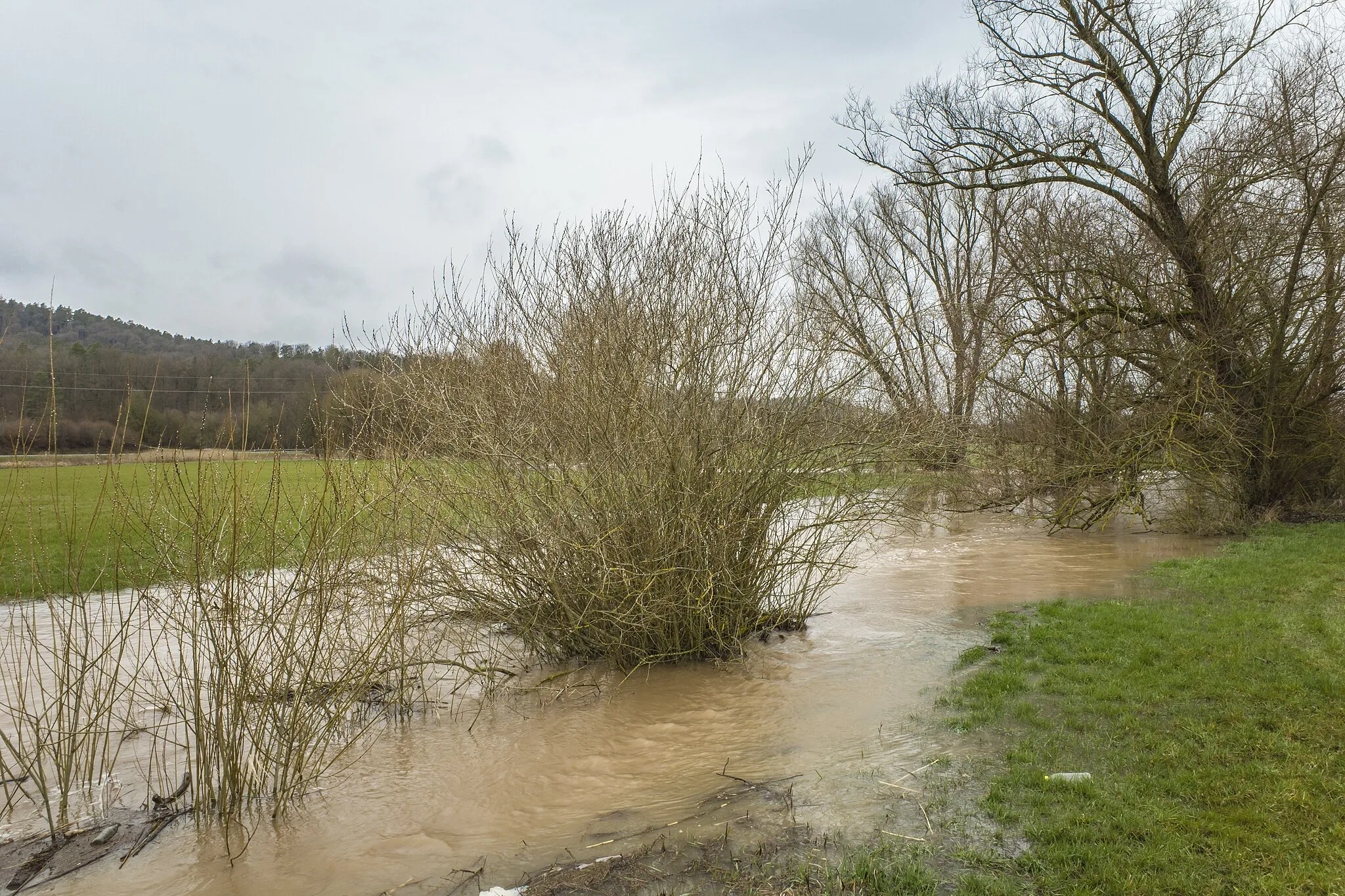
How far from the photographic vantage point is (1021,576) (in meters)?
12.8

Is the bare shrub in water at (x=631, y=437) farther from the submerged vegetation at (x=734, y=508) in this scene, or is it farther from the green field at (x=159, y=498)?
the green field at (x=159, y=498)

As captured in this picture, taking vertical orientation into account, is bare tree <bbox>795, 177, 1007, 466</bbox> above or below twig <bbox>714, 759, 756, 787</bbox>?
above

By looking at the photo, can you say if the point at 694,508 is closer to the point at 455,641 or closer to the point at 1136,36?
the point at 455,641

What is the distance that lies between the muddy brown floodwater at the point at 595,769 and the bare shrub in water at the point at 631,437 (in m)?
0.80

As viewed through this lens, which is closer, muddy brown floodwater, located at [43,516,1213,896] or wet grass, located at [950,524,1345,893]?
wet grass, located at [950,524,1345,893]

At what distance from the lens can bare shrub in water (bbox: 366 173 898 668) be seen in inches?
292

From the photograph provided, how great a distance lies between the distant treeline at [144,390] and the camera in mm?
4914

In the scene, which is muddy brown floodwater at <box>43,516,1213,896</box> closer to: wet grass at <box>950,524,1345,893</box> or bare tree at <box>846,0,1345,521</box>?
wet grass at <box>950,524,1345,893</box>

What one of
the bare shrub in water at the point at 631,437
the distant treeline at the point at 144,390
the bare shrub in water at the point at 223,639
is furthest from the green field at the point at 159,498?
the bare shrub in water at the point at 631,437

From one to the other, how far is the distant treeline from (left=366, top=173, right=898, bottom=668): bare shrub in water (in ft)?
3.61

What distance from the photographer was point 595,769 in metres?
5.91

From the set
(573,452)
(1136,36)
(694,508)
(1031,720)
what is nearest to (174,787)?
(573,452)

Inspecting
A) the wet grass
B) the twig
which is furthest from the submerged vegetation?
the twig

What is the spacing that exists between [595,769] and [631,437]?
283cm
